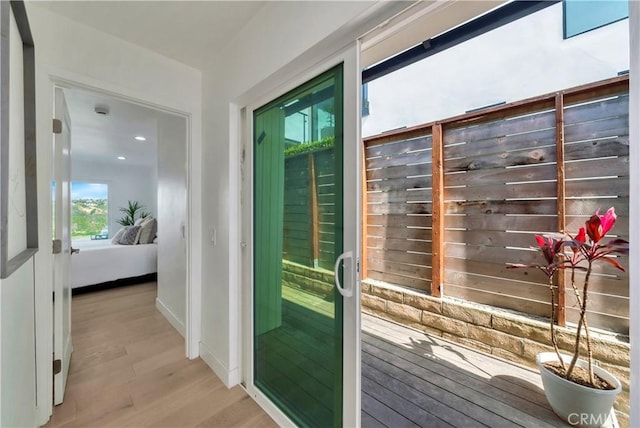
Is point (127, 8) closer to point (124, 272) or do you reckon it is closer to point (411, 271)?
point (411, 271)

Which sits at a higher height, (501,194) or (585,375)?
(501,194)

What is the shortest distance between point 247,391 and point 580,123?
2964mm

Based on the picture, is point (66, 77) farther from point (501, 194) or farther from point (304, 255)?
point (501, 194)

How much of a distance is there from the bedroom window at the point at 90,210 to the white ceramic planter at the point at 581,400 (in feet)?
28.2

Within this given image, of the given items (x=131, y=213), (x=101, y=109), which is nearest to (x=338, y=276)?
(x=101, y=109)

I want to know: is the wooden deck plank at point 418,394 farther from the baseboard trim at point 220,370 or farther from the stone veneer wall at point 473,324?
the baseboard trim at point 220,370

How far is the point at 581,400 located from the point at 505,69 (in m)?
2.25

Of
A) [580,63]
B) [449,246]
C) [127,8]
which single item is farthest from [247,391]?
[580,63]

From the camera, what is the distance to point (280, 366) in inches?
62.7

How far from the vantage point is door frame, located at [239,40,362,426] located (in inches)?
44.7

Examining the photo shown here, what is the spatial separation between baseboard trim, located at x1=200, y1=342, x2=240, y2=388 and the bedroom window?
6.44 m

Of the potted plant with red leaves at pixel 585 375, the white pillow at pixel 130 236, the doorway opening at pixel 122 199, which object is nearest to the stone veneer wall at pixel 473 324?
the potted plant with red leaves at pixel 585 375

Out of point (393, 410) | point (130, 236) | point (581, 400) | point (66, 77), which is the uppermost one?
point (66, 77)

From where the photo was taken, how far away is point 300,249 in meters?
1.45
